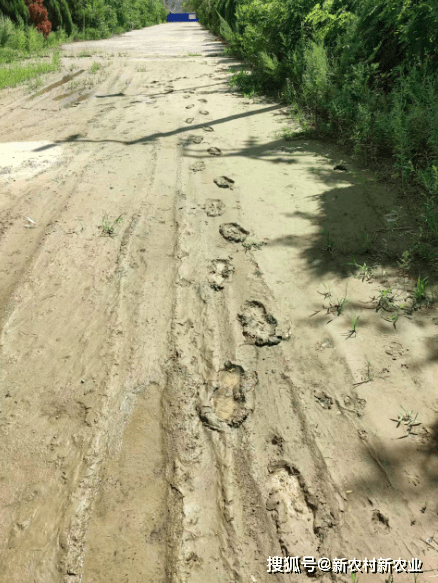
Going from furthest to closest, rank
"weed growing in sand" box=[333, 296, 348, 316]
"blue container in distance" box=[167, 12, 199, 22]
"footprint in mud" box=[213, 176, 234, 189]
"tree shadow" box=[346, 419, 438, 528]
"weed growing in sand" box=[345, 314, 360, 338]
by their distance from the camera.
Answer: "blue container in distance" box=[167, 12, 199, 22]
"footprint in mud" box=[213, 176, 234, 189]
"weed growing in sand" box=[333, 296, 348, 316]
"weed growing in sand" box=[345, 314, 360, 338]
"tree shadow" box=[346, 419, 438, 528]

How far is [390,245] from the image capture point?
2.68m

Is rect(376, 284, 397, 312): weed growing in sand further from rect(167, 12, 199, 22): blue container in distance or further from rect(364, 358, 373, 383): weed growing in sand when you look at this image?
rect(167, 12, 199, 22): blue container in distance

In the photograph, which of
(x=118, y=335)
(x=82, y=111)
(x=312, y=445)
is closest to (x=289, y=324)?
(x=312, y=445)

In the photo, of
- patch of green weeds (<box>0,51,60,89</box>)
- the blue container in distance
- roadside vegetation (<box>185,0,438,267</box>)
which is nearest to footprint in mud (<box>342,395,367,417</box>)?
roadside vegetation (<box>185,0,438,267</box>)

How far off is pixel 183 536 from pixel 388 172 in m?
3.47

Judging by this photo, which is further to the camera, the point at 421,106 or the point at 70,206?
the point at 421,106

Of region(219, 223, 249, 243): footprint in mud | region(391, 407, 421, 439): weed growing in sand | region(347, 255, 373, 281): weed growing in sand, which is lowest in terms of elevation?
region(391, 407, 421, 439): weed growing in sand

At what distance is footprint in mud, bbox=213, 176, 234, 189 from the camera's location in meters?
3.61

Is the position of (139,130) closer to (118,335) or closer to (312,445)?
(118,335)

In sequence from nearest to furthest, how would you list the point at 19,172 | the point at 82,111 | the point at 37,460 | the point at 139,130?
the point at 37,460 → the point at 19,172 → the point at 139,130 → the point at 82,111

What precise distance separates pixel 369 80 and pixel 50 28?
1413cm

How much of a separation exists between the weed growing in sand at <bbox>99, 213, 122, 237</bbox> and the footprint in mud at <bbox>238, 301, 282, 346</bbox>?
4.12ft

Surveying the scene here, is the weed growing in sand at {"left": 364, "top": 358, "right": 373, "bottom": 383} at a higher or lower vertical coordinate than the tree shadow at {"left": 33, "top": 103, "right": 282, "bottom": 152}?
lower

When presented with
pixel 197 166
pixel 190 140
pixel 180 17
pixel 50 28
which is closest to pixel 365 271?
pixel 197 166
